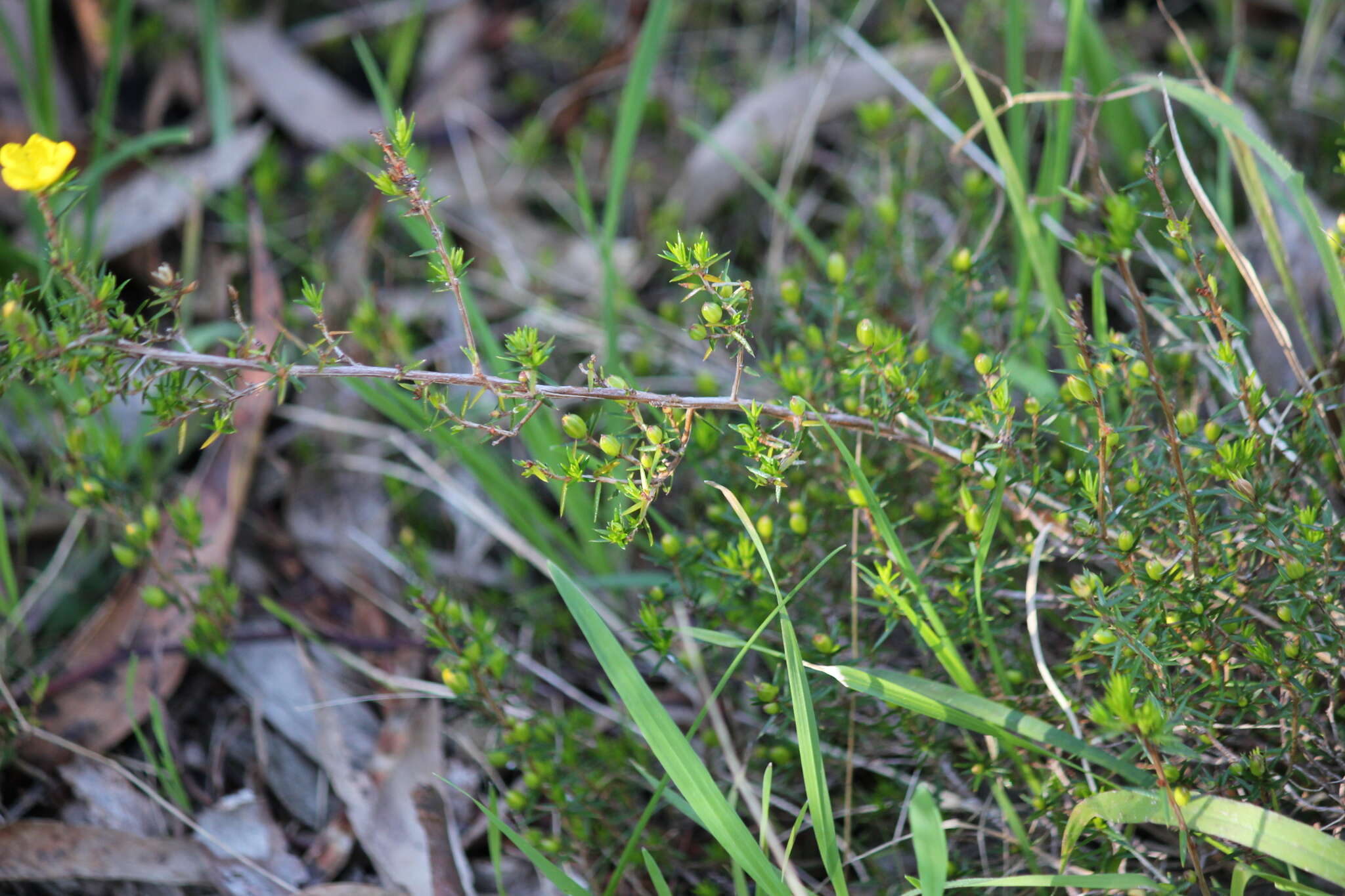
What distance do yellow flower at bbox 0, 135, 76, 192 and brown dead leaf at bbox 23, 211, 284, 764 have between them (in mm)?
685

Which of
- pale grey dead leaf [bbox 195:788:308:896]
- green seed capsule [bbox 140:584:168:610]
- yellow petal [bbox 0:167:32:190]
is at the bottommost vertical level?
pale grey dead leaf [bbox 195:788:308:896]

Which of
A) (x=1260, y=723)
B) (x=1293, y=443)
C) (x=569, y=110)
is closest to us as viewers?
(x=1260, y=723)

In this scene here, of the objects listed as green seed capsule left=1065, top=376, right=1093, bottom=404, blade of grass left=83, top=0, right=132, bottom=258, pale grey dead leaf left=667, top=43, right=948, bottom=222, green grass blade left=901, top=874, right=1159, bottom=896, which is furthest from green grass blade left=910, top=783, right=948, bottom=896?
blade of grass left=83, top=0, right=132, bottom=258

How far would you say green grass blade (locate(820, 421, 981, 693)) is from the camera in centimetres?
163

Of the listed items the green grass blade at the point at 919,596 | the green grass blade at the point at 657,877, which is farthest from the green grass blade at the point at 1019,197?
the green grass blade at the point at 657,877

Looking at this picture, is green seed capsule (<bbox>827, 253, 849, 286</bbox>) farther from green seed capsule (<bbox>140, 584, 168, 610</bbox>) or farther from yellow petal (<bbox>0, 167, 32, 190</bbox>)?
green seed capsule (<bbox>140, 584, 168, 610</bbox>)

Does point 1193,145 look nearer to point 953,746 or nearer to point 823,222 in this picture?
point 823,222

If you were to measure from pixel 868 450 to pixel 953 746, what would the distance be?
2.03 ft

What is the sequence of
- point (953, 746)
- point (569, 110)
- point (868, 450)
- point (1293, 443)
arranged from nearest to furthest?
point (1293, 443) → point (953, 746) → point (868, 450) → point (569, 110)

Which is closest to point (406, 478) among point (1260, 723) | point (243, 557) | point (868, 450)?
point (243, 557)

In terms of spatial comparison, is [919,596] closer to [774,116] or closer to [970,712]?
[970,712]

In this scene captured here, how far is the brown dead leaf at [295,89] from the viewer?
3500mm

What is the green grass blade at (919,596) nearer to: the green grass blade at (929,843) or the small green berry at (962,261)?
the green grass blade at (929,843)

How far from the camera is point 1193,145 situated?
2787 mm
